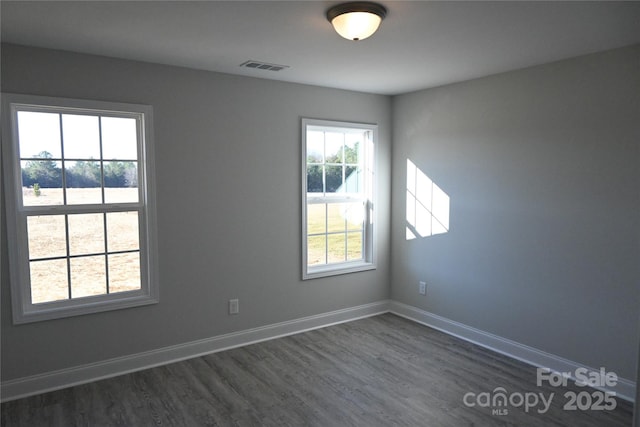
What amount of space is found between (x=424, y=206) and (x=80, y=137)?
10.5 ft

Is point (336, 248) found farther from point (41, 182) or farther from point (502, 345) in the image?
point (41, 182)

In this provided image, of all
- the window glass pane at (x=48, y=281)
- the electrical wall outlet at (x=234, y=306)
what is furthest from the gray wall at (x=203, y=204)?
the window glass pane at (x=48, y=281)

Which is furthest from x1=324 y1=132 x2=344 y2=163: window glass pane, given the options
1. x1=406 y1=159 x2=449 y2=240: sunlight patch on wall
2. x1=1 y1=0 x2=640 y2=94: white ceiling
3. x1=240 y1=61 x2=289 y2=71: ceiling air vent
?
x1=240 y1=61 x2=289 y2=71: ceiling air vent

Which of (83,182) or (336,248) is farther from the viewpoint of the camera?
(336,248)

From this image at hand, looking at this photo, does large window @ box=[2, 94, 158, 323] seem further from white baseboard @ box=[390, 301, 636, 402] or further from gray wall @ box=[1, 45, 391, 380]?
white baseboard @ box=[390, 301, 636, 402]

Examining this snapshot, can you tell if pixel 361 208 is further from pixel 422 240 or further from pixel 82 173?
pixel 82 173

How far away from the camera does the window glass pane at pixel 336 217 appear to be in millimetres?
4605

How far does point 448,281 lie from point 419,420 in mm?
1782

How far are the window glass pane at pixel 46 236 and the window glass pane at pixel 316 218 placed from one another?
2.19 m

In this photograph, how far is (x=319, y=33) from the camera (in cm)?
271

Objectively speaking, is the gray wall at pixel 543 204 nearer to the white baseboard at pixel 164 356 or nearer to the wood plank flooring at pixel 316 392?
the wood plank flooring at pixel 316 392

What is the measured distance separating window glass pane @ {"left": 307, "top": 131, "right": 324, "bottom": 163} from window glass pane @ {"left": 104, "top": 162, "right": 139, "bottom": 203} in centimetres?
168

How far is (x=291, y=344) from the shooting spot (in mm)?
4020

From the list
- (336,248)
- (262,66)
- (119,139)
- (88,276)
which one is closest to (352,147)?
(336,248)
